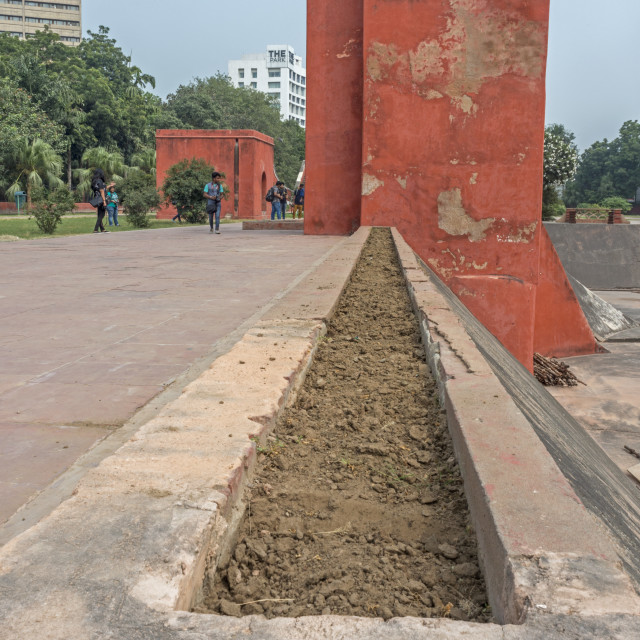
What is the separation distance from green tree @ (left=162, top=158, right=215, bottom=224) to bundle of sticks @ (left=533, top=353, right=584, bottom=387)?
13593 millimetres

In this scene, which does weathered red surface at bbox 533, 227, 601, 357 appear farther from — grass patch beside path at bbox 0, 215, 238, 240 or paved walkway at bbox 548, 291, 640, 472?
grass patch beside path at bbox 0, 215, 238, 240

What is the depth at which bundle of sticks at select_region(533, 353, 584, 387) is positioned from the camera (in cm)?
970

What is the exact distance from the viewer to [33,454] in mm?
2049

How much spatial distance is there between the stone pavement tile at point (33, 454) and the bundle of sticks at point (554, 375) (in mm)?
8393

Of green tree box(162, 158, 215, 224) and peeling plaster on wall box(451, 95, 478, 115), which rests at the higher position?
peeling plaster on wall box(451, 95, 478, 115)

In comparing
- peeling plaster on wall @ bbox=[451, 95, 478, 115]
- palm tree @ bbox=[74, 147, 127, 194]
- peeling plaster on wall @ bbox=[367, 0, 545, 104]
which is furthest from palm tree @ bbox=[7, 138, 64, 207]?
peeling plaster on wall @ bbox=[451, 95, 478, 115]

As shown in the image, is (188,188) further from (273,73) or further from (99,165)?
(273,73)

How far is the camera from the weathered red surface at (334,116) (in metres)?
11.9

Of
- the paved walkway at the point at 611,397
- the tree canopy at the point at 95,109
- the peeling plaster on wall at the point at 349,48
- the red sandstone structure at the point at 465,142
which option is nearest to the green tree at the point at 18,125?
the tree canopy at the point at 95,109

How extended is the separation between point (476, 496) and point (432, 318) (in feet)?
7.24

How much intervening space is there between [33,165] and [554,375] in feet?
85.9

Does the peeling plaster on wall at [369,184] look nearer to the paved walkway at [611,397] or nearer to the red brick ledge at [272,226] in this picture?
the paved walkway at [611,397]

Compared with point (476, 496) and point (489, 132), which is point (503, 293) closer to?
point (489, 132)

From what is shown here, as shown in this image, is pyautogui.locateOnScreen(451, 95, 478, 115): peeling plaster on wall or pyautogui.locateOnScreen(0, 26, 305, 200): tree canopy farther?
pyautogui.locateOnScreen(0, 26, 305, 200): tree canopy
